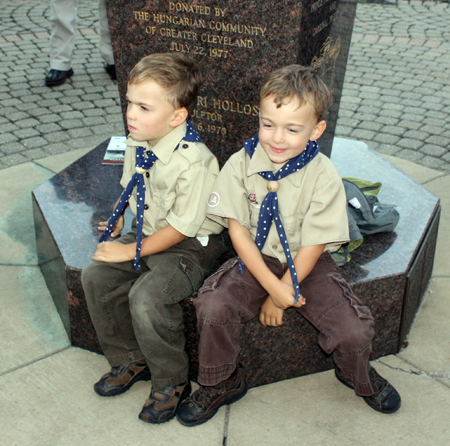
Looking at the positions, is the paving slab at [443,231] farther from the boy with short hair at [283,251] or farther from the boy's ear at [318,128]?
the boy's ear at [318,128]

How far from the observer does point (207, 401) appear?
2631mm

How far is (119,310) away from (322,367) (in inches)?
40.0

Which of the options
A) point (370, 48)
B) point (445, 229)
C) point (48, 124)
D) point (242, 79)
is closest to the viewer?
point (242, 79)

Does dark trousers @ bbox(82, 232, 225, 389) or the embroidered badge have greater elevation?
the embroidered badge

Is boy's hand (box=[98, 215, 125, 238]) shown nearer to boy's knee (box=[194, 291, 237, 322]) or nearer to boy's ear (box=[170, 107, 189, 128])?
boy's ear (box=[170, 107, 189, 128])

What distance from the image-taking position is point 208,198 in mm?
2676

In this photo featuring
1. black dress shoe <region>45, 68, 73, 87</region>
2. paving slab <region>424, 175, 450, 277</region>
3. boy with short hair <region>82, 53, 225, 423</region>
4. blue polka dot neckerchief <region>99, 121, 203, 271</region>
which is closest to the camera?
boy with short hair <region>82, 53, 225, 423</region>

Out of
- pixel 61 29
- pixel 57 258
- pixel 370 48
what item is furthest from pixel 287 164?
pixel 370 48

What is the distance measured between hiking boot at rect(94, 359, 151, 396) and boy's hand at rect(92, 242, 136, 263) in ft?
1.69

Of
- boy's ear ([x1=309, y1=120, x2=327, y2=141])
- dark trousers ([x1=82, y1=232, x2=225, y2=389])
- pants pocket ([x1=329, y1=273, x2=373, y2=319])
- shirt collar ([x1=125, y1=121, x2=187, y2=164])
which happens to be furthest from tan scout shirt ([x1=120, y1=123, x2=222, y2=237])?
pants pocket ([x1=329, y1=273, x2=373, y2=319])

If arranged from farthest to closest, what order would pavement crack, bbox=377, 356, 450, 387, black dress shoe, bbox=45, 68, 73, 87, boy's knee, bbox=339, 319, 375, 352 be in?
black dress shoe, bbox=45, 68, 73, 87, pavement crack, bbox=377, 356, 450, 387, boy's knee, bbox=339, 319, 375, 352

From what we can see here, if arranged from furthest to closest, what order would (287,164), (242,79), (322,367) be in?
(242,79) → (322,367) → (287,164)

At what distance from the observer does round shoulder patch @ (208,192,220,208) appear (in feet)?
8.59

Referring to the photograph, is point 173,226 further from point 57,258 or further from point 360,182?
point 360,182
